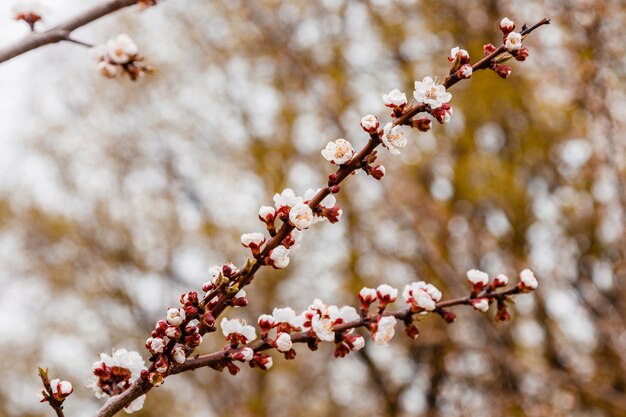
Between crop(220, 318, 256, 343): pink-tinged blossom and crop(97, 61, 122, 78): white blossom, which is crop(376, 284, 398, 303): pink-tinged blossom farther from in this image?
crop(97, 61, 122, 78): white blossom

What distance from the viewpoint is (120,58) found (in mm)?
1739

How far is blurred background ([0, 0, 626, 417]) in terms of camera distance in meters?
5.90

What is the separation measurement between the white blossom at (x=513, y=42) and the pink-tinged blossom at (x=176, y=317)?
967 millimetres

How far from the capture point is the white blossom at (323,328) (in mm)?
1505

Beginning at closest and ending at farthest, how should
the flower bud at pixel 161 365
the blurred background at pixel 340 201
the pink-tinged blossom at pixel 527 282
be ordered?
the flower bud at pixel 161 365 < the pink-tinged blossom at pixel 527 282 < the blurred background at pixel 340 201

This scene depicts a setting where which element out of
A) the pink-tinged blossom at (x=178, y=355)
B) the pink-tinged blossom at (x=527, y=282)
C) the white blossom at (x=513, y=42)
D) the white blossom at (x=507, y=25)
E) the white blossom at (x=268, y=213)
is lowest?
the pink-tinged blossom at (x=178, y=355)

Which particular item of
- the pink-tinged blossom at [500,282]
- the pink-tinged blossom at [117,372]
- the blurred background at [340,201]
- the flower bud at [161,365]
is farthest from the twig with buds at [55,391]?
the blurred background at [340,201]

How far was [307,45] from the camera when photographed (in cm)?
773

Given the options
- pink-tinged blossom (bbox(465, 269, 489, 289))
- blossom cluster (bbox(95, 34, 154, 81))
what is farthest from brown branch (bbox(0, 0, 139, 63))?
pink-tinged blossom (bbox(465, 269, 489, 289))

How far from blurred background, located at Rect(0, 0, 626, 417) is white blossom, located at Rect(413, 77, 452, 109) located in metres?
3.04

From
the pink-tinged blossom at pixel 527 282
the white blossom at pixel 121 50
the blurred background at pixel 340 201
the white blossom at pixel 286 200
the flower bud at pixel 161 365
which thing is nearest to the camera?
the flower bud at pixel 161 365

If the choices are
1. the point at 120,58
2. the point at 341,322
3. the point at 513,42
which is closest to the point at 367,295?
the point at 341,322

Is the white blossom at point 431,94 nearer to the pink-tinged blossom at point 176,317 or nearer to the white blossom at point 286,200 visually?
the white blossom at point 286,200

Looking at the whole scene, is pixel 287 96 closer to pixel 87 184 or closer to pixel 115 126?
pixel 115 126
